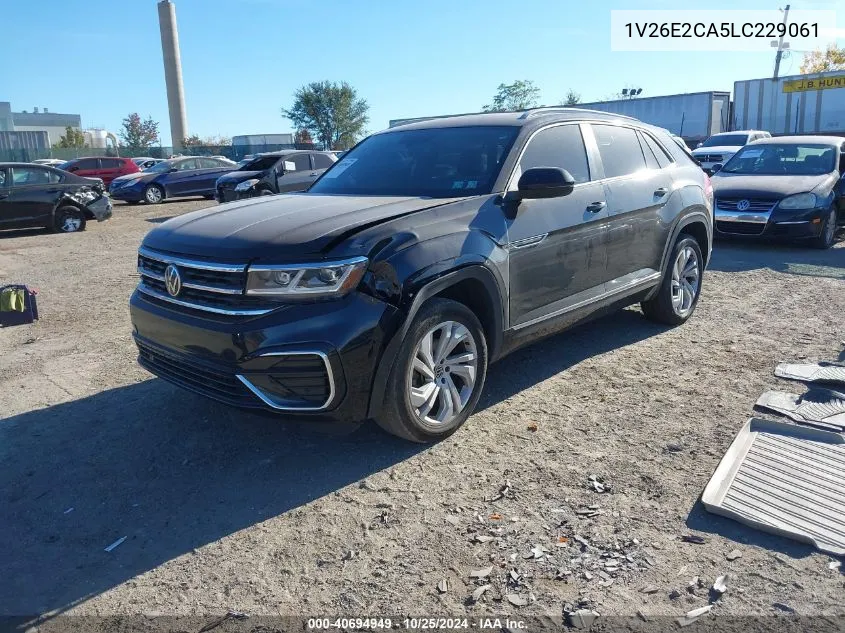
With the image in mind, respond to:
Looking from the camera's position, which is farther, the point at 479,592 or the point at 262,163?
the point at 262,163

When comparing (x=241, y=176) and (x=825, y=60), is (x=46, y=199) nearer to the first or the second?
(x=241, y=176)

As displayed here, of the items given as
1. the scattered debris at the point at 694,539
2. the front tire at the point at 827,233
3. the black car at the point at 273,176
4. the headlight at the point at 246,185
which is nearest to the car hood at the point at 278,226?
the scattered debris at the point at 694,539

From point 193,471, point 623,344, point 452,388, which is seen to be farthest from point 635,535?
point 623,344

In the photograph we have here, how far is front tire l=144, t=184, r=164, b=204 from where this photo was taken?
2177cm

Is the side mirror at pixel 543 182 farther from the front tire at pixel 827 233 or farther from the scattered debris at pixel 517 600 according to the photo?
the front tire at pixel 827 233

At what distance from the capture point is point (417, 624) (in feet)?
8.37

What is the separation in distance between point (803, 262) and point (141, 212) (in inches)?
656

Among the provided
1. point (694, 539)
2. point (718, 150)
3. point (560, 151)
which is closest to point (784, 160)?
point (560, 151)

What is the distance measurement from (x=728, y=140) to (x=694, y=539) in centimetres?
2345

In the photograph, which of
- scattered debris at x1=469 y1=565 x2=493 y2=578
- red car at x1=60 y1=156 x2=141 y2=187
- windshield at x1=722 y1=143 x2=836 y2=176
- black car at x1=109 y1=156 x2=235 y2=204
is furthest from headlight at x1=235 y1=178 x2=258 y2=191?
red car at x1=60 y1=156 x2=141 y2=187

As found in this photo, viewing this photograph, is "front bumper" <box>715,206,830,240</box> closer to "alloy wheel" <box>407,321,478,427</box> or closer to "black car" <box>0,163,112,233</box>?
"alloy wheel" <box>407,321,478,427</box>

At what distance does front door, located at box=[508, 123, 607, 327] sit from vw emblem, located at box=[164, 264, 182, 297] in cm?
189

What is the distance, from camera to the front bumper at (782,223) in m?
9.91

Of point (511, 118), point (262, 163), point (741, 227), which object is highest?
point (511, 118)
